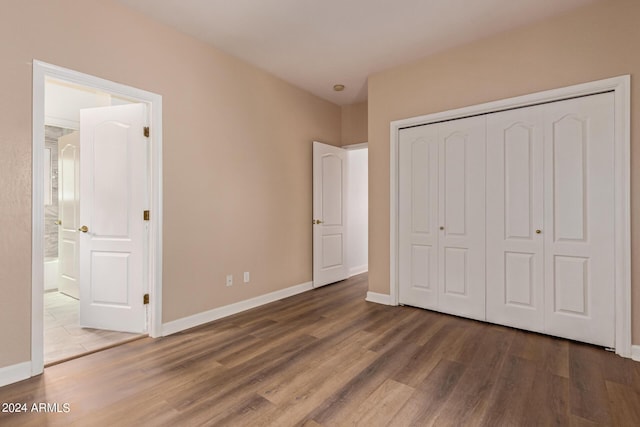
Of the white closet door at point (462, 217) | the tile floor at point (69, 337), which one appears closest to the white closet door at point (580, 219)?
the white closet door at point (462, 217)

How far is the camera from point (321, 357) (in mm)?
2500

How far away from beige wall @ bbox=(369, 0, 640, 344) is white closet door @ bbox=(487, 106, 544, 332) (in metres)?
0.37

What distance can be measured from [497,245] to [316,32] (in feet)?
9.15

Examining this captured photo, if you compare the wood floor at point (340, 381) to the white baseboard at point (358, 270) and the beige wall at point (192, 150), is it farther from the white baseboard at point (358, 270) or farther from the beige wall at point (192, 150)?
the white baseboard at point (358, 270)

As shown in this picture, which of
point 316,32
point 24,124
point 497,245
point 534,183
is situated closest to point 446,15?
point 316,32

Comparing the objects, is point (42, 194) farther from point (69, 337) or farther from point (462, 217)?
point (462, 217)

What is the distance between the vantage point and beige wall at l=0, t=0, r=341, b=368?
2160 millimetres

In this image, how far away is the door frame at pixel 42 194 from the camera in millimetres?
2234

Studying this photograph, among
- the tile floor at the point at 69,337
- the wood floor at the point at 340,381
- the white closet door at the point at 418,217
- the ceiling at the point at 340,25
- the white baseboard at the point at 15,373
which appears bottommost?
the wood floor at the point at 340,381

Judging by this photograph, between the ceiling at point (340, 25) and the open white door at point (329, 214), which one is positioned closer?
the ceiling at point (340, 25)

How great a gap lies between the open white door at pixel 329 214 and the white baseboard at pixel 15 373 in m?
3.16

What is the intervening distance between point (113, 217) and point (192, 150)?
3.22 ft

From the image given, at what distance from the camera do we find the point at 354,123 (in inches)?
203

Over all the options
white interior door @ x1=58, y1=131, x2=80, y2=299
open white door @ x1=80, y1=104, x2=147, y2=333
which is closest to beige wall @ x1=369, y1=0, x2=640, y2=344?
open white door @ x1=80, y1=104, x2=147, y2=333
